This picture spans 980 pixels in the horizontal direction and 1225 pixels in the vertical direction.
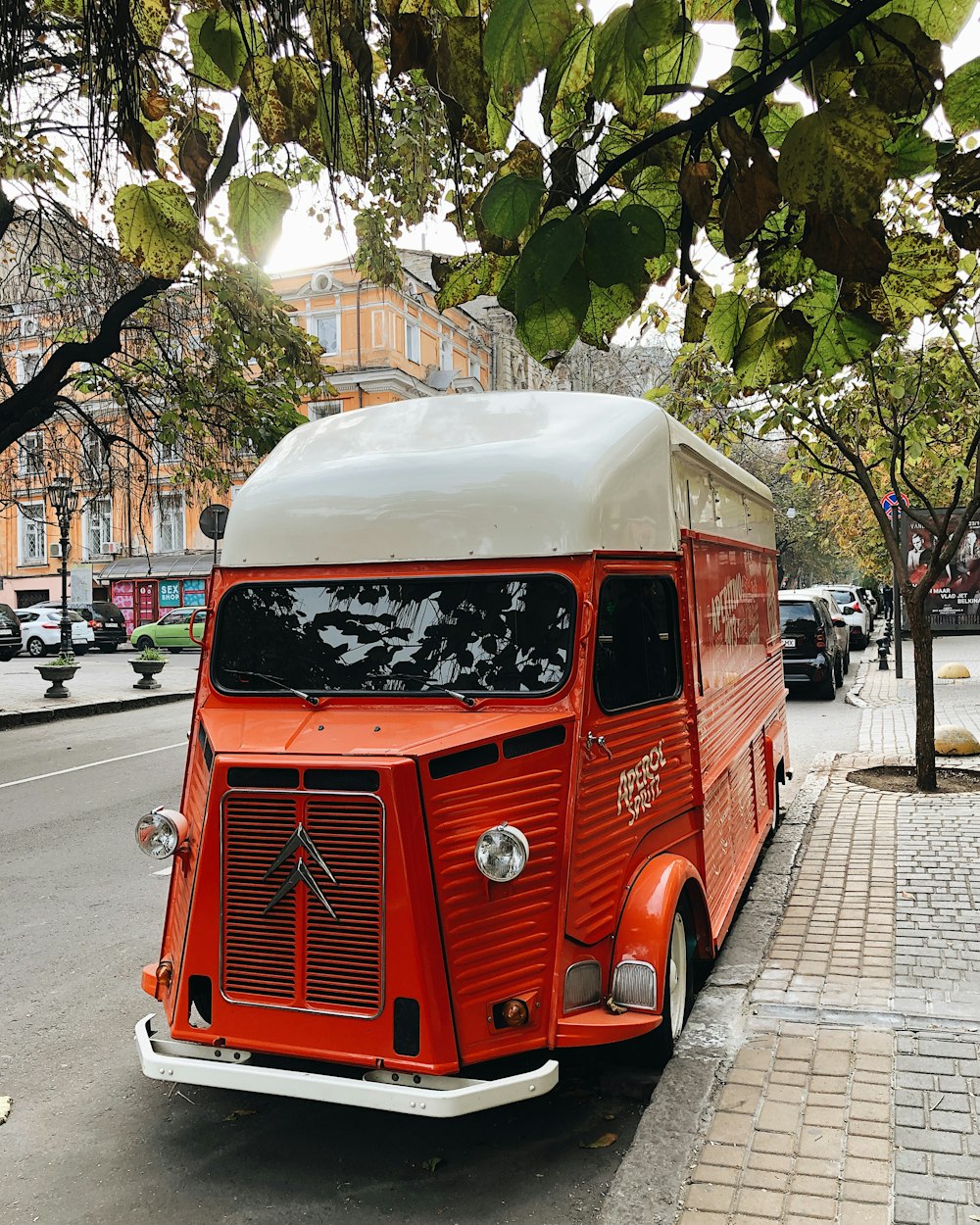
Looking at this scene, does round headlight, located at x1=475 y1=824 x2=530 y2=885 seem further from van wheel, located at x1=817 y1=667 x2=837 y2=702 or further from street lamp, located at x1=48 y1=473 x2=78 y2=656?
street lamp, located at x1=48 y1=473 x2=78 y2=656

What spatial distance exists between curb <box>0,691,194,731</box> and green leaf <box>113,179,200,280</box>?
1682 cm

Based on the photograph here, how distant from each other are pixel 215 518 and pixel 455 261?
41.8 feet

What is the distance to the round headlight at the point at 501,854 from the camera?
367cm

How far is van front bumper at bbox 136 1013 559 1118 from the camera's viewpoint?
3504 millimetres

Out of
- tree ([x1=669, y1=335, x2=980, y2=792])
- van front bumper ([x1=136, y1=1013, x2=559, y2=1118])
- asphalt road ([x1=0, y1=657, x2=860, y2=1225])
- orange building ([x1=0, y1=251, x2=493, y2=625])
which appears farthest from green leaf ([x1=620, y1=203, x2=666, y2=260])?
orange building ([x1=0, y1=251, x2=493, y2=625])

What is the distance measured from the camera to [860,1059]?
4.25 meters

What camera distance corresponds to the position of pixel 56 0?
7.77ft

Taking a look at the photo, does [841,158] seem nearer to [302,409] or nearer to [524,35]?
[524,35]

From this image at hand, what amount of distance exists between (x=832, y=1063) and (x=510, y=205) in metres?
3.62

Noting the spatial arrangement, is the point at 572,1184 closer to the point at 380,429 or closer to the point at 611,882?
the point at 611,882

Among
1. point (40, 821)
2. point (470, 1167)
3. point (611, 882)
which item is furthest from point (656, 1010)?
point (40, 821)

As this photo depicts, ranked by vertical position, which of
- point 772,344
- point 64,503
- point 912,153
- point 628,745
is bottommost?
point 628,745

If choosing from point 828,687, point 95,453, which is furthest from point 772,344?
point 828,687

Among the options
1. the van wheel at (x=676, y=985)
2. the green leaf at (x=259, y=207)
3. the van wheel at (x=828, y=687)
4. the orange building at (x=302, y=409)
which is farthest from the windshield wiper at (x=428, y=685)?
the orange building at (x=302, y=409)
